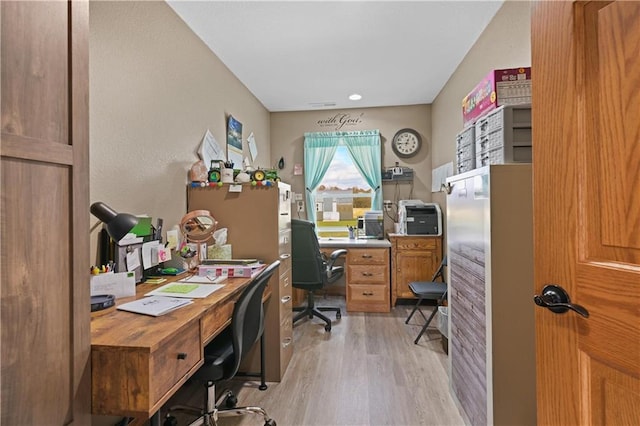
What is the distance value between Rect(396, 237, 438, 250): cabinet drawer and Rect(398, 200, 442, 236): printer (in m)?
0.09

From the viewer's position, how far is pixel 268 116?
450 centimetres

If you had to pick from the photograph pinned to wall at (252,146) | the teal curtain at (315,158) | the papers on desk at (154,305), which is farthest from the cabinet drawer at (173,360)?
the teal curtain at (315,158)

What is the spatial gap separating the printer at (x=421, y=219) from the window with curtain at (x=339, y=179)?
0.59 metres

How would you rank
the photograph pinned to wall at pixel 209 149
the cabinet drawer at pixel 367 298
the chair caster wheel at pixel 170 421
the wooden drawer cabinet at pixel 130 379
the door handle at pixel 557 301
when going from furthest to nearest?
the cabinet drawer at pixel 367 298 → the photograph pinned to wall at pixel 209 149 → the chair caster wheel at pixel 170 421 → the wooden drawer cabinet at pixel 130 379 → the door handle at pixel 557 301

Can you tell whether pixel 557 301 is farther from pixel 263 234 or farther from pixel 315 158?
pixel 315 158

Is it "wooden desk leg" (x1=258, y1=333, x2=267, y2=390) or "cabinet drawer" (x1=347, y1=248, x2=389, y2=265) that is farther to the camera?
"cabinet drawer" (x1=347, y1=248, x2=389, y2=265)

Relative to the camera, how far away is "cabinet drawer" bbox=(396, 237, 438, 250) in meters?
3.66

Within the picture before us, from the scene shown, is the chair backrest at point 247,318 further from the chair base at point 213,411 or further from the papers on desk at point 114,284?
the papers on desk at point 114,284

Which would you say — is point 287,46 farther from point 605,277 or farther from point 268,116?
point 605,277

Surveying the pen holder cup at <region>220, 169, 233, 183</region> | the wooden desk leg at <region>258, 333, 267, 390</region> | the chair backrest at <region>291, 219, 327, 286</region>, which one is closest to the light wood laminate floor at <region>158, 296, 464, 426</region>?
the wooden desk leg at <region>258, 333, 267, 390</region>

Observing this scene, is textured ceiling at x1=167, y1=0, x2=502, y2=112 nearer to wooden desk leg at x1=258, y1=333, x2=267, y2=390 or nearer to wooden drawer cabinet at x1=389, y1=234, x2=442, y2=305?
wooden drawer cabinet at x1=389, y1=234, x2=442, y2=305

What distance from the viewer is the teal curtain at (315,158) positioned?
4.41 metres

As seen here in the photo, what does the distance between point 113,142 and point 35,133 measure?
106 centimetres

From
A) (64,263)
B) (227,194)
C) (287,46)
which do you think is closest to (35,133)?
(64,263)
